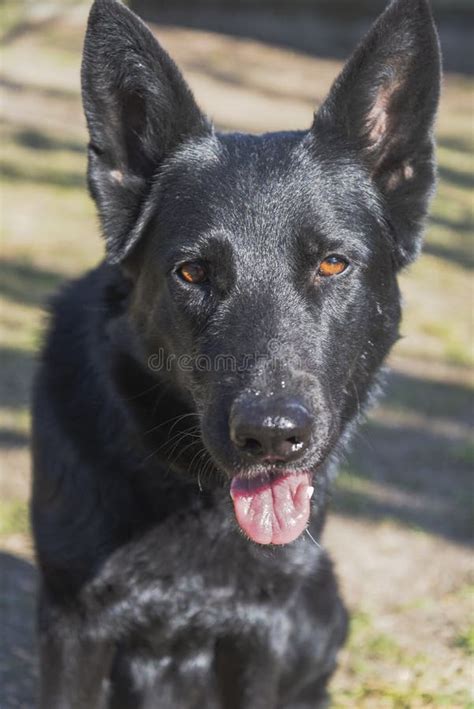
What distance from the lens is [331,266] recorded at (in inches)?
105

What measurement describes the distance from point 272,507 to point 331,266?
647 millimetres

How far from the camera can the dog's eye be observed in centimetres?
266

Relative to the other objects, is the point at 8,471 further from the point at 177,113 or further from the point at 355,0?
the point at 355,0

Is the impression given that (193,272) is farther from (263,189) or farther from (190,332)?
(263,189)

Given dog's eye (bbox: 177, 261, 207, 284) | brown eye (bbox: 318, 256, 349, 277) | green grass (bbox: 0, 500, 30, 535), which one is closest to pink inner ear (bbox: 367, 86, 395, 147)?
brown eye (bbox: 318, 256, 349, 277)

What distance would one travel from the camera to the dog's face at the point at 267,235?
2.48 meters

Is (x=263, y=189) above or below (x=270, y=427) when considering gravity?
above

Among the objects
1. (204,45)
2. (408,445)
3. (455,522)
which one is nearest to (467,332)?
(408,445)

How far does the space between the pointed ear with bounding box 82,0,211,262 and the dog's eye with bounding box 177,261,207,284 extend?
0.79 ft

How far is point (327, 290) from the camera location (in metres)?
2.65

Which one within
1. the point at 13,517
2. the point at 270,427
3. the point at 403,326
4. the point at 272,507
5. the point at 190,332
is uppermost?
the point at 270,427
